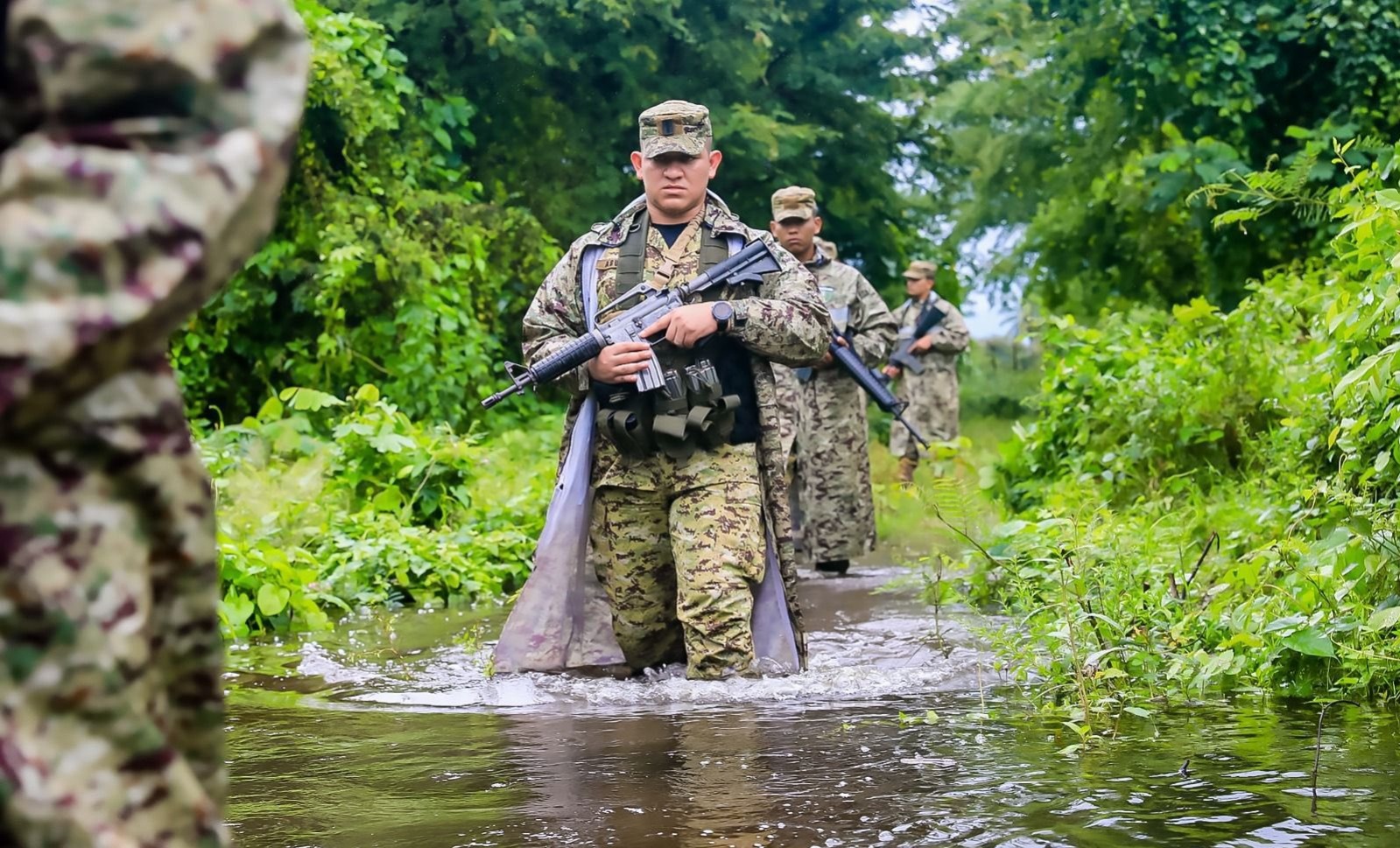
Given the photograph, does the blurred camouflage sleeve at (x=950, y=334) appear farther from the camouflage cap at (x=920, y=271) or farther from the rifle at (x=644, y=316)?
the rifle at (x=644, y=316)

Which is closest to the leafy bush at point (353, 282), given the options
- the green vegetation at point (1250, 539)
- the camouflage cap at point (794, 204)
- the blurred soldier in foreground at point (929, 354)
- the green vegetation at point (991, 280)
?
the green vegetation at point (991, 280)

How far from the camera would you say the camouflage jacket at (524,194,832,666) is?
19.0 feet

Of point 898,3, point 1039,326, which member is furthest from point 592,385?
point 898,3

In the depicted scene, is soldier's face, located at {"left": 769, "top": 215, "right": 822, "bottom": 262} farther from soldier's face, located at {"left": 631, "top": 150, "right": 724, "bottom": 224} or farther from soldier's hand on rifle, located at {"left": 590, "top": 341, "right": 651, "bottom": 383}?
soldier's hand on rifle, located at {"left": 590, "top": 341, "right": 651, "bottom": 383}

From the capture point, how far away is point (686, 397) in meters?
5.78

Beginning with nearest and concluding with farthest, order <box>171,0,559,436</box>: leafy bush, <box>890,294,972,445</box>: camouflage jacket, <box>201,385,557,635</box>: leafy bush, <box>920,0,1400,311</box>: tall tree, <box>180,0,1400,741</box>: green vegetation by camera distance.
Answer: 1. <box>180,0,1400,741</box>: green vegetation
2. <box>201,385,557,635</box>: leafy bush
3. <box>171,0,559,436</box>: leafy bush
4. <box>890,294,972,445</box>: camouflage jacket
5. <box>920,0,1400,311</box>: tall tree

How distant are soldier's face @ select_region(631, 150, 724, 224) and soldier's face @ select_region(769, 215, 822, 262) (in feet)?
12.1

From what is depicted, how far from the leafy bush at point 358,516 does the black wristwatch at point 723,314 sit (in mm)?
3095

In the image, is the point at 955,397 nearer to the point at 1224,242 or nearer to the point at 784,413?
the point at 1224,242

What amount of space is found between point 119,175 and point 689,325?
404 cm

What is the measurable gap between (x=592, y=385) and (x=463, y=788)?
6.65 feet

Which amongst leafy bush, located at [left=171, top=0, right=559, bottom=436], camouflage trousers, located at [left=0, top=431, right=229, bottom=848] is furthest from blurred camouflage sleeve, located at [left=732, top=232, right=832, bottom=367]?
leafy bush, located at [left=171, top=0, right=559, bottom=436]

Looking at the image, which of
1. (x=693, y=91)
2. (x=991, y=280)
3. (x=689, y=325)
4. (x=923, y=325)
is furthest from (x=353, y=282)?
(x=991, y=280)

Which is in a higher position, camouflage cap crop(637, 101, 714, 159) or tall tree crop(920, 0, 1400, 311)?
tall tree crop(920, 0, 1400, 311)
